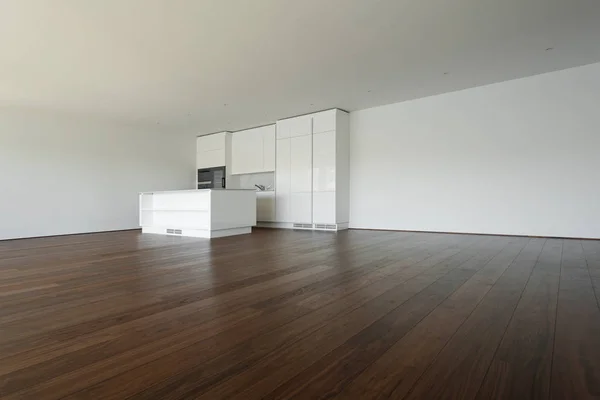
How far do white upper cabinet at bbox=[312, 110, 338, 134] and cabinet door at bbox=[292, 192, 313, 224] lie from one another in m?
1.40

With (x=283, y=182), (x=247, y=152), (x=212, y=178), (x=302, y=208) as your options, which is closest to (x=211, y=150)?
(x=212, y=178)

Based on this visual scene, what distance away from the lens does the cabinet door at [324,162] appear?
7.03 meters

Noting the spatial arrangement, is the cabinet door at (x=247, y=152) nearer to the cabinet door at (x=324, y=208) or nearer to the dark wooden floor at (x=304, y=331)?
the cabinet door at (x=324, y=208)

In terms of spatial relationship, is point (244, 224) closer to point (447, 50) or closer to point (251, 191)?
point (251, 191)

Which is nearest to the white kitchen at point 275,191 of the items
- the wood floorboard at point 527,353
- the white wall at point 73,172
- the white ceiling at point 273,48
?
the white ceiling at point 273,48

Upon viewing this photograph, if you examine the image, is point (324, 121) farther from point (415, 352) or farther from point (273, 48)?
point (415, 352)

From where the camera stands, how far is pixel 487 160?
581cm

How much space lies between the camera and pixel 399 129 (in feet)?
22.2

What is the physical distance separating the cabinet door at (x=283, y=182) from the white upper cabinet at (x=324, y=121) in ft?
2.56

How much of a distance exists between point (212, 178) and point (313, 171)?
3.34m

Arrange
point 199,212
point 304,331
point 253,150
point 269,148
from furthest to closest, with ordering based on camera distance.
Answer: point 253,150
point 269,148
point 199,212
point 304,331

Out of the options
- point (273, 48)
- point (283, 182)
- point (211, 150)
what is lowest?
point (283, 182)

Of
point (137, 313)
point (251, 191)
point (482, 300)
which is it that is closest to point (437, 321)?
point (482, 300)

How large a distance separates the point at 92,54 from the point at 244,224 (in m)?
3.64
